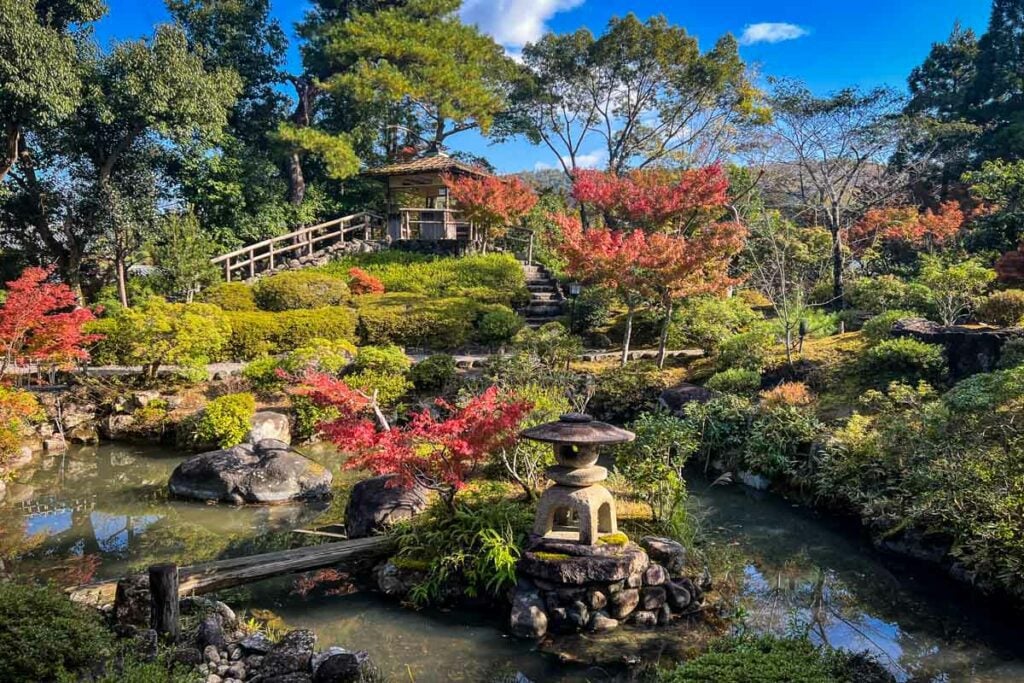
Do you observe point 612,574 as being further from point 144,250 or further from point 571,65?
point 571,65

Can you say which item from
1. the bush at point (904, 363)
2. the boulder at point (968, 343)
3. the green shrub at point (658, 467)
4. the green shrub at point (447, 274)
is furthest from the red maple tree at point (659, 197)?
the green shrub at point (658, 467)

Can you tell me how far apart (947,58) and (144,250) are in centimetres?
3027

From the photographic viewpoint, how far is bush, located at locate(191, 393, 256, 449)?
10.1 m

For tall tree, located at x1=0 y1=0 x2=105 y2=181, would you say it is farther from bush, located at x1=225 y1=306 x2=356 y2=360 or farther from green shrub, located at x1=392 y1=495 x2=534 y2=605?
green shrub, located at x1=392 y1=495 x2=534 y2=605

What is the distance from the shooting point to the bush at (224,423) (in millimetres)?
10148

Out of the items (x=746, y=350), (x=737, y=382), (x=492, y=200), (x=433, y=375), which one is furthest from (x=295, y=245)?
(x=737, y=382)

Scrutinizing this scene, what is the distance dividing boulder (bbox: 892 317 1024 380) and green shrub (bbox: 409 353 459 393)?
822 centimetres

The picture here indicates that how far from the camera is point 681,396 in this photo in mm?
11320

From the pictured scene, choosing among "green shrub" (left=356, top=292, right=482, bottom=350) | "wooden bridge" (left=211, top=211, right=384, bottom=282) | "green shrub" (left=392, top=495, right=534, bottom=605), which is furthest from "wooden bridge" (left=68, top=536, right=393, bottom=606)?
"wooden bridge" (left=211, top=211, right=384, bottom=282)

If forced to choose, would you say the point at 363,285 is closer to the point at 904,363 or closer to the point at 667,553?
the point at 904,363

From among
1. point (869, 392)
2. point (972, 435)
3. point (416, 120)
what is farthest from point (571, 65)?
point (972, 435)

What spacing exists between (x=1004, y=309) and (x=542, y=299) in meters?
10.4

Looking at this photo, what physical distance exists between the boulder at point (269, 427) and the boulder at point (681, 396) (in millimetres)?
6698

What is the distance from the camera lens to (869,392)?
370 inches
